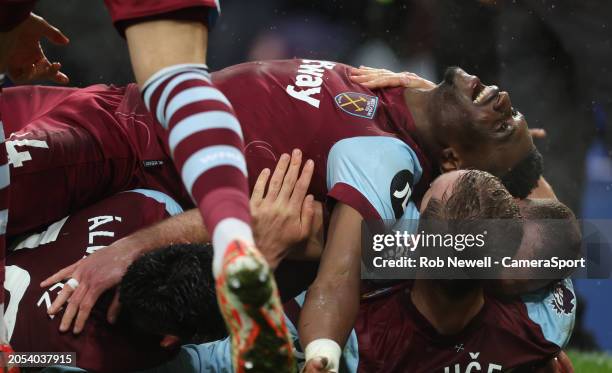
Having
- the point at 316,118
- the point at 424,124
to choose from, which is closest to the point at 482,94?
the point at 424,124

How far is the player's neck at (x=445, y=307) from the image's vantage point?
6.23 ft

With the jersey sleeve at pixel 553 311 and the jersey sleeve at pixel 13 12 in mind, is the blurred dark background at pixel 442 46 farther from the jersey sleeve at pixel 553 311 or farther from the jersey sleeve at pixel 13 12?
the jersey sleeve at pixel 13 12

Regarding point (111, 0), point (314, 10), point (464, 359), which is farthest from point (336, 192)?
point (314, 10)

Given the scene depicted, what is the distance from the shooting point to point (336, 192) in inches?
74.0

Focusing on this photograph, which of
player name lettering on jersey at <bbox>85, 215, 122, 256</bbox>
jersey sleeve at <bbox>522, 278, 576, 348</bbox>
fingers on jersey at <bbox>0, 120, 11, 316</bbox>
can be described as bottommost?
jersey sleeve at <bbox>522, 278, 576, 348</bbox>

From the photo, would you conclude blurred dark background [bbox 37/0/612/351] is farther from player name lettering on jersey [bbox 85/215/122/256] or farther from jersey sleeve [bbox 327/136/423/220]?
player name lettering on jersey [bbox 85/215/122/256]

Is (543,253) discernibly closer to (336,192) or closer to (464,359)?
(464,359)

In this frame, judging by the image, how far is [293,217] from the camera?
1956 millimetres

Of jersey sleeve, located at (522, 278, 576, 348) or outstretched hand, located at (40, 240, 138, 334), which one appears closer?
outstretched hand, located at (40, 240, 138, 334)

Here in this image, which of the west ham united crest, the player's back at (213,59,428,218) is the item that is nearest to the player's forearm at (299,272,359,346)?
the player's back at (213,59,428,218)

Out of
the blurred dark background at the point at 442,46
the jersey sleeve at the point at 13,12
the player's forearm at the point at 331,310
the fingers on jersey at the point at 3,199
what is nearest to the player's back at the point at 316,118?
the player's forearm at the point at 331,310

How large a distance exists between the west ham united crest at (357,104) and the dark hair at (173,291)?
660 mm

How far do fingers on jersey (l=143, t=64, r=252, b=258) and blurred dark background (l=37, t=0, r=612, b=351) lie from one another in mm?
2077

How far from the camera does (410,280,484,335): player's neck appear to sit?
1.90m
